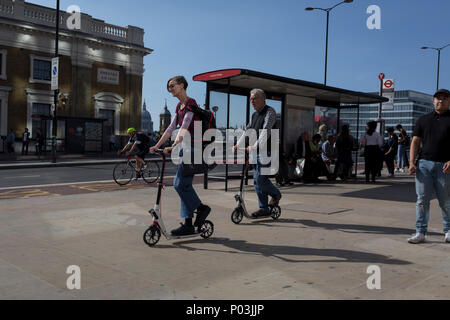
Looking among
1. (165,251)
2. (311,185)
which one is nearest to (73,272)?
(165,251)

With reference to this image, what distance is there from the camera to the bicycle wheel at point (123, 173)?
1177 centimetres

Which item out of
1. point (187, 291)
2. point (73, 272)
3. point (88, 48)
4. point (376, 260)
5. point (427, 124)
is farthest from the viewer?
point (88, 48)

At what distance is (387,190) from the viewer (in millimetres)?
10695

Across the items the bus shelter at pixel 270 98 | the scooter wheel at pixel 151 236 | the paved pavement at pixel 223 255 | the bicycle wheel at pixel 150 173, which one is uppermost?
the bus shelter at pixel 270 98

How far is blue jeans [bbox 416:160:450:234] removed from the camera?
5160 millimetres

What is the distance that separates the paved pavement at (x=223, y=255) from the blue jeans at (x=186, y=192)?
0.39 meters

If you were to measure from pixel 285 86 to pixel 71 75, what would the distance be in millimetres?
24501

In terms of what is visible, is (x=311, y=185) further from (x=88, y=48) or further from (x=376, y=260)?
(x=88, y=48)

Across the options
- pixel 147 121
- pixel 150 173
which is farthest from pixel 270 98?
pixel 147 121

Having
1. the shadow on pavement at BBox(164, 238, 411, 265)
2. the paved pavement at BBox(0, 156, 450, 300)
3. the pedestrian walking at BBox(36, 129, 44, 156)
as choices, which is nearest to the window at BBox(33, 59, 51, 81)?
the pedestrian walking at BBox(36, 129, 44, 156)

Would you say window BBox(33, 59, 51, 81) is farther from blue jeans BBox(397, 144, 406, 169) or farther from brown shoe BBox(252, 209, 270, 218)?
brown shoe BBox(252, 209, 270, 218)

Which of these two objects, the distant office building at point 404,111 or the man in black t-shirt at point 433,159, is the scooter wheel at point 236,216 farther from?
the distant office building at point 404,111

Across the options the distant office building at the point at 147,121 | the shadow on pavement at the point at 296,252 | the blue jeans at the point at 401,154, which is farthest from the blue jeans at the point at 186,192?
the distant office building at the point at 147,121

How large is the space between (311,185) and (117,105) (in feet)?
86.5
